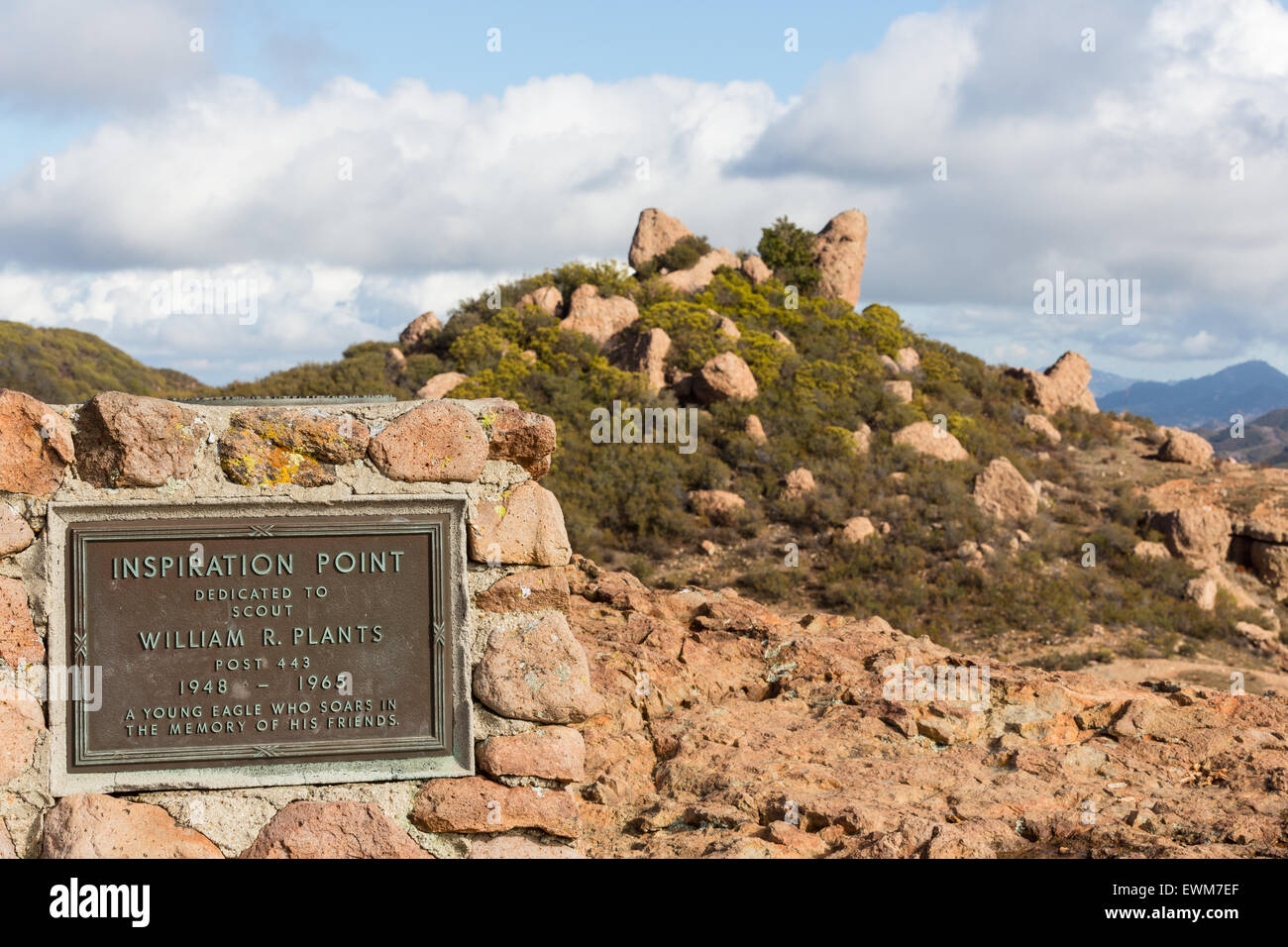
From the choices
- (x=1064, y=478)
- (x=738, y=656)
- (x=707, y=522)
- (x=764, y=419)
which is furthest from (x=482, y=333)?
(x=738, y=656)

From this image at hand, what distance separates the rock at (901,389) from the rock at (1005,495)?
3.28 meters

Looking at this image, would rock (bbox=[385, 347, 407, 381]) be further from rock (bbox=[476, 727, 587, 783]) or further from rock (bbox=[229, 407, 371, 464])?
rock (bbox=[476, 727, 587, 783])

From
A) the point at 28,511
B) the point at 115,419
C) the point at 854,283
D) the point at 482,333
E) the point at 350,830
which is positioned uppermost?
the point at 854,283

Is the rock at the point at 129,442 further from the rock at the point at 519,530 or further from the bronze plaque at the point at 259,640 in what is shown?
the rock at the point at 519,530

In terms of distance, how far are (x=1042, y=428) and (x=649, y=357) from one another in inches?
301

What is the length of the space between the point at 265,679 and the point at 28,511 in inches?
41.0

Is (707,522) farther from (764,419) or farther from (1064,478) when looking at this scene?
(1064,478)

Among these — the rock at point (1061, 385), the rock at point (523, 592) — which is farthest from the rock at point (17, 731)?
the rock at point (1061, 385)

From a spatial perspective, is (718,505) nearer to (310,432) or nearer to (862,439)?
(862,439)

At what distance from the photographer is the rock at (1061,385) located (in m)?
19.5

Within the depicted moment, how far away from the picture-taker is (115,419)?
3.44 metres

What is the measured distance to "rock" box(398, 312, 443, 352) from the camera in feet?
64.9

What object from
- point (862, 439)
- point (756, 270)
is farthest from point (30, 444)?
point (756, 270)

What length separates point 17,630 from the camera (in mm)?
3465
